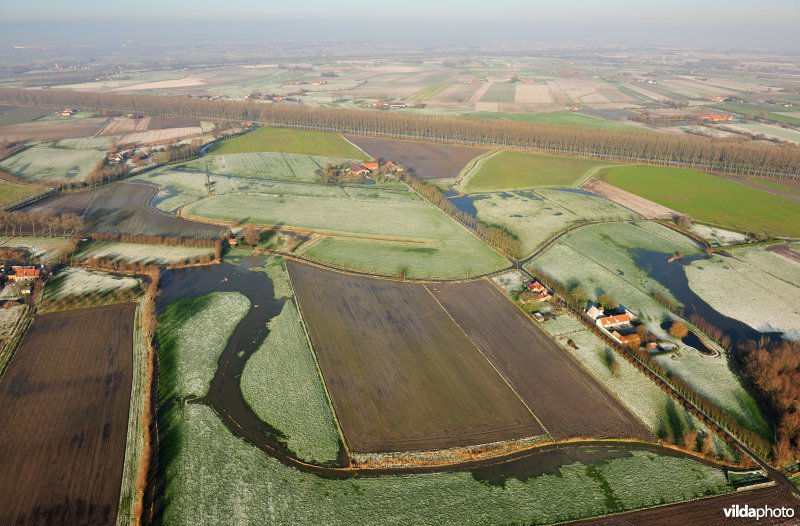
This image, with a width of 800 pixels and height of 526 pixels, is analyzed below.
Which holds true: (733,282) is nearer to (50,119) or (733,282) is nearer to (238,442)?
(238,442)

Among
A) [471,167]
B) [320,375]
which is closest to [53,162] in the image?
[471,167]

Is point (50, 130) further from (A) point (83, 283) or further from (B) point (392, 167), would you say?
(A) point (83, 283)

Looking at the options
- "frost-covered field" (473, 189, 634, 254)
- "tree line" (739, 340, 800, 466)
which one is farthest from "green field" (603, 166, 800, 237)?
"tree line" (739, 340, 800, 466)

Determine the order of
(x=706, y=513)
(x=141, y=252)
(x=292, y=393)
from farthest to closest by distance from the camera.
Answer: (x=141, y=252) → (x=292, y=393) → (x=706, y=513)

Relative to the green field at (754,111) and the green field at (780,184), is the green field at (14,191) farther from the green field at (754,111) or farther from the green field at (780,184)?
the green field at (754,111)

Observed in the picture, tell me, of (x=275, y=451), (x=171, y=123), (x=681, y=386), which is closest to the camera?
(x=275, y=451)

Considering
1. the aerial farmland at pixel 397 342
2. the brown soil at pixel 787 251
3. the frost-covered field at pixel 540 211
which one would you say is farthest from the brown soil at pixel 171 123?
the brown soil at pixel 787 251

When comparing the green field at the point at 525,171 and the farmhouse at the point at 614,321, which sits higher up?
the green field at the point at 525,171
